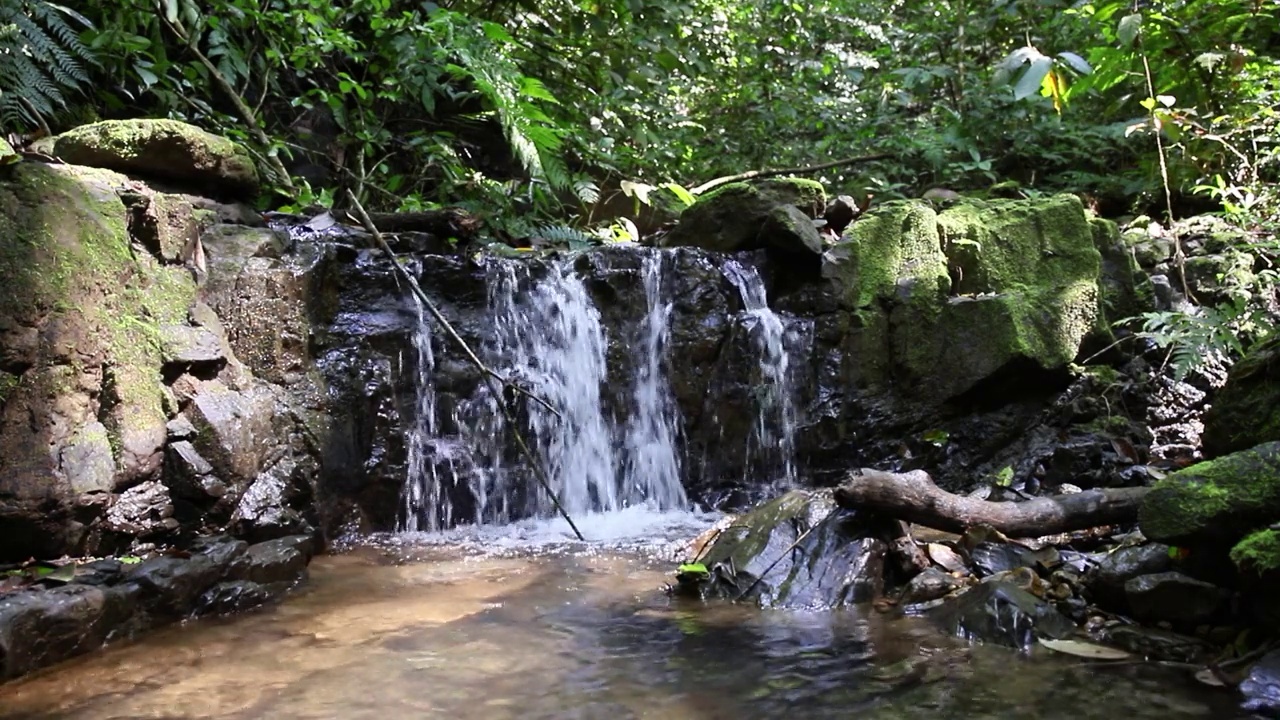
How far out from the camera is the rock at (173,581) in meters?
3.40

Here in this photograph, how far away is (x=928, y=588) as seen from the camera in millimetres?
3574

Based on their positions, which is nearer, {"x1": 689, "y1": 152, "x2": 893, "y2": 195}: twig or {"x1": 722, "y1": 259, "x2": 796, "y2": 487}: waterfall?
{"x1": 722, "y1": 259, "x2": 796, "y2": 487}: waterfall

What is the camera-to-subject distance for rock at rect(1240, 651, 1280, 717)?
8.11 feet

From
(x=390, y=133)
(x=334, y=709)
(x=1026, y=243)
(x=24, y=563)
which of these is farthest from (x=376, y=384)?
(x=1026, y=243)

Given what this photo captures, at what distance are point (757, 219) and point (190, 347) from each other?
3979 mm

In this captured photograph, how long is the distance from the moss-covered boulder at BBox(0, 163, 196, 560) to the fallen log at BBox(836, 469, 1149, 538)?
133 inches

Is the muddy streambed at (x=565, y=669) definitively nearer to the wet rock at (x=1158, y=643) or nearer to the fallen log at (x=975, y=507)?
the wet rock at (x=1158, y=643)

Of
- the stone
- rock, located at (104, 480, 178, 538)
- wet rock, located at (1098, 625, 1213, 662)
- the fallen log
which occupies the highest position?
the stone

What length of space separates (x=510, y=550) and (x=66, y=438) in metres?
2.17

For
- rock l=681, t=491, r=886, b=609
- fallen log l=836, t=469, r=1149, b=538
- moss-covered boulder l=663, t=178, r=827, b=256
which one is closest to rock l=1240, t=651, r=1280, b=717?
fallen log l=836, t=469, r=1149, b=538

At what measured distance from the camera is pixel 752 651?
10.2ft

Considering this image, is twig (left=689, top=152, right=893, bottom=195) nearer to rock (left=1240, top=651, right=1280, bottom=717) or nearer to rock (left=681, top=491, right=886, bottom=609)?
rock (left=681, top=491, right=886, bottom=609)

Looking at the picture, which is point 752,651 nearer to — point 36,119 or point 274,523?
point 274,523

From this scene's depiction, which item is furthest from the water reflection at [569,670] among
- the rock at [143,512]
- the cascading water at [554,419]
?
the cascading water at [554,419]
